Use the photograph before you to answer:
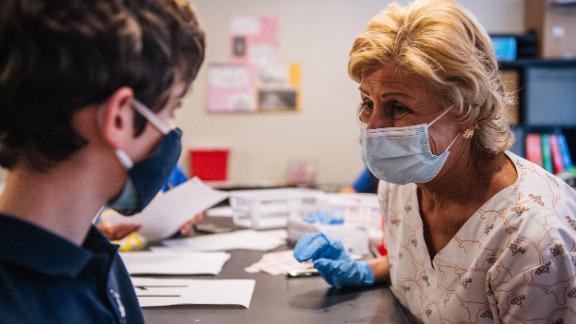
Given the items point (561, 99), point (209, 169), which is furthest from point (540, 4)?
point (209, 169)

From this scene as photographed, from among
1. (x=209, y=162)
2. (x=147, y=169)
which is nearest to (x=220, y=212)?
(x=209, y=162)

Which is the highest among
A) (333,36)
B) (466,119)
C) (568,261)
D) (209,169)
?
(333,36)

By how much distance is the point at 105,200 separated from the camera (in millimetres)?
753

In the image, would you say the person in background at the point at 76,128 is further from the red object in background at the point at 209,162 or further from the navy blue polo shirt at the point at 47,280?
the red object in background at the point at 209,162

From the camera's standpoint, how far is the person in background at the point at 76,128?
615 mm

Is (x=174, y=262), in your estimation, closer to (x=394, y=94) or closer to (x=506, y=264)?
(x=394, y=94)

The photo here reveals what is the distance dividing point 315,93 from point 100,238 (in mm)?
3081

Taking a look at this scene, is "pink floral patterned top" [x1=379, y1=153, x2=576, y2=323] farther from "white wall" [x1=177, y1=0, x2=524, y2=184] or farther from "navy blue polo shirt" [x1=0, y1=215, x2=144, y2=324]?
"white wall" [x1=177, y1=0, x2=524, y2=184]

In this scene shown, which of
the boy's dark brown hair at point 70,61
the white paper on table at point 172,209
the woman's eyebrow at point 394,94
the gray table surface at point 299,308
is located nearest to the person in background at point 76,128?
the boy's dark brown hair at point 70,61

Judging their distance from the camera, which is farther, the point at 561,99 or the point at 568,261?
the point at 561,99

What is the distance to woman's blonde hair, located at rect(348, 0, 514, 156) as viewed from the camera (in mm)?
1072

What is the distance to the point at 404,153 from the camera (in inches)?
45.8

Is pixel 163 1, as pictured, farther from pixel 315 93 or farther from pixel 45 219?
pixel 315 93

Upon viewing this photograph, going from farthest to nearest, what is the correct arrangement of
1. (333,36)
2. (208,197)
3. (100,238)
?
1. (333,36)
2. (208,197)
3. (100,238)
